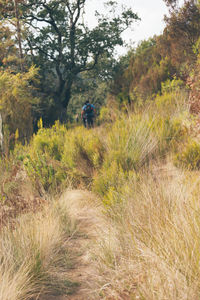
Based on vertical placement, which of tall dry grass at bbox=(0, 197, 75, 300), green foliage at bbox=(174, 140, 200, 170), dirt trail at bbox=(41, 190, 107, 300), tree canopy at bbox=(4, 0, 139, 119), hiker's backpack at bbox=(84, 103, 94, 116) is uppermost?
tree canopy at bbox=(4, 0, 139, 119)

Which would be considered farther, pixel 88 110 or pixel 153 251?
pixel 88 110

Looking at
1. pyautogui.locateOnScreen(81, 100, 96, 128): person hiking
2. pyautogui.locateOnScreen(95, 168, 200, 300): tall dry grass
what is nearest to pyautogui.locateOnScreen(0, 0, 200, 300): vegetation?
pyautogui.locateOnScreen(95, 168, 200, 300): tall dry grass

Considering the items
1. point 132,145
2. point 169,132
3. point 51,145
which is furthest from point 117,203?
point 51,145

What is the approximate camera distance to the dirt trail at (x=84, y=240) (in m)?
2.32

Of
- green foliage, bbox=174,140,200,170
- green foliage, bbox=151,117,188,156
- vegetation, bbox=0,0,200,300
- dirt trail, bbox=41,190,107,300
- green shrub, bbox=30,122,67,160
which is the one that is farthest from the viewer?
green shrub, bbox=30,122,67,160

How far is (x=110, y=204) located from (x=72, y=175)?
1463 mm

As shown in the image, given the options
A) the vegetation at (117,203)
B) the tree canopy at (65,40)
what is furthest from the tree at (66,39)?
the vegetation at (117,203)

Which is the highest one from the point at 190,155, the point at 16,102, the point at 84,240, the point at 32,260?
the point at 16,102

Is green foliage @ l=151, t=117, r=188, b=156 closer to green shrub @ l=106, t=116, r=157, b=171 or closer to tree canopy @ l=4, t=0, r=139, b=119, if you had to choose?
green shrub @ l=106, t=116, r=157, b=171

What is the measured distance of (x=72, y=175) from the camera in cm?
469

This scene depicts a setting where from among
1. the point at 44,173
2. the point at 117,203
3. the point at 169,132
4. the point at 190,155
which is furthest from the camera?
the point at 169,132

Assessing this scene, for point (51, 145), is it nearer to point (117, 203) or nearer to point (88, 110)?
point (117, 203)

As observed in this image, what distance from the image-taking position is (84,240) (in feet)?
10.8

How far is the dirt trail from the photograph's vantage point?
2325mm
